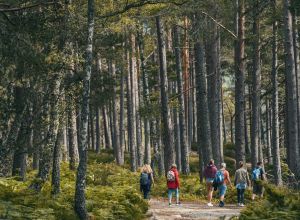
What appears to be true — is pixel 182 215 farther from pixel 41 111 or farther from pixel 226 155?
pixel 226 155

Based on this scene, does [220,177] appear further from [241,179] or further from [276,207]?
[276,207]

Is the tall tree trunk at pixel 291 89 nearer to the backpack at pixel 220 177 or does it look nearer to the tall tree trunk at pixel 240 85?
the tall tree trunk at pixel 240 85

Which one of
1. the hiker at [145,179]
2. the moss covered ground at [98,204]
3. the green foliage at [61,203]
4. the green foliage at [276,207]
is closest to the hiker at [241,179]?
the hiker at [145,179]

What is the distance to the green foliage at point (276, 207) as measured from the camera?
1103cm

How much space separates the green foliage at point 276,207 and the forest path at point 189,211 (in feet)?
5.37

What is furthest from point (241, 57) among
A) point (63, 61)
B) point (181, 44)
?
point (181, 44)

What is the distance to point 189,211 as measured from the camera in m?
16.8

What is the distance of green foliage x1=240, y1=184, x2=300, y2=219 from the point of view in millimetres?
11031

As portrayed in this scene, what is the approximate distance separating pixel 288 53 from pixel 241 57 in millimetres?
2123

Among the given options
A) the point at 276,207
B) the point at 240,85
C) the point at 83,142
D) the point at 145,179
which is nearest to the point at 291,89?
the point at 240,85

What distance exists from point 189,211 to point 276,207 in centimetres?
502

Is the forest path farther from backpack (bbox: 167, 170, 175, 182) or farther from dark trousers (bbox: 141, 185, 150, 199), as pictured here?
backpack (bbox: 167, 170, 175, 182)

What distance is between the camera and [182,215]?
15758 mm

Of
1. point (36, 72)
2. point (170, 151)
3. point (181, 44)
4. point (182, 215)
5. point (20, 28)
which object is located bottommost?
point (182, 215)
